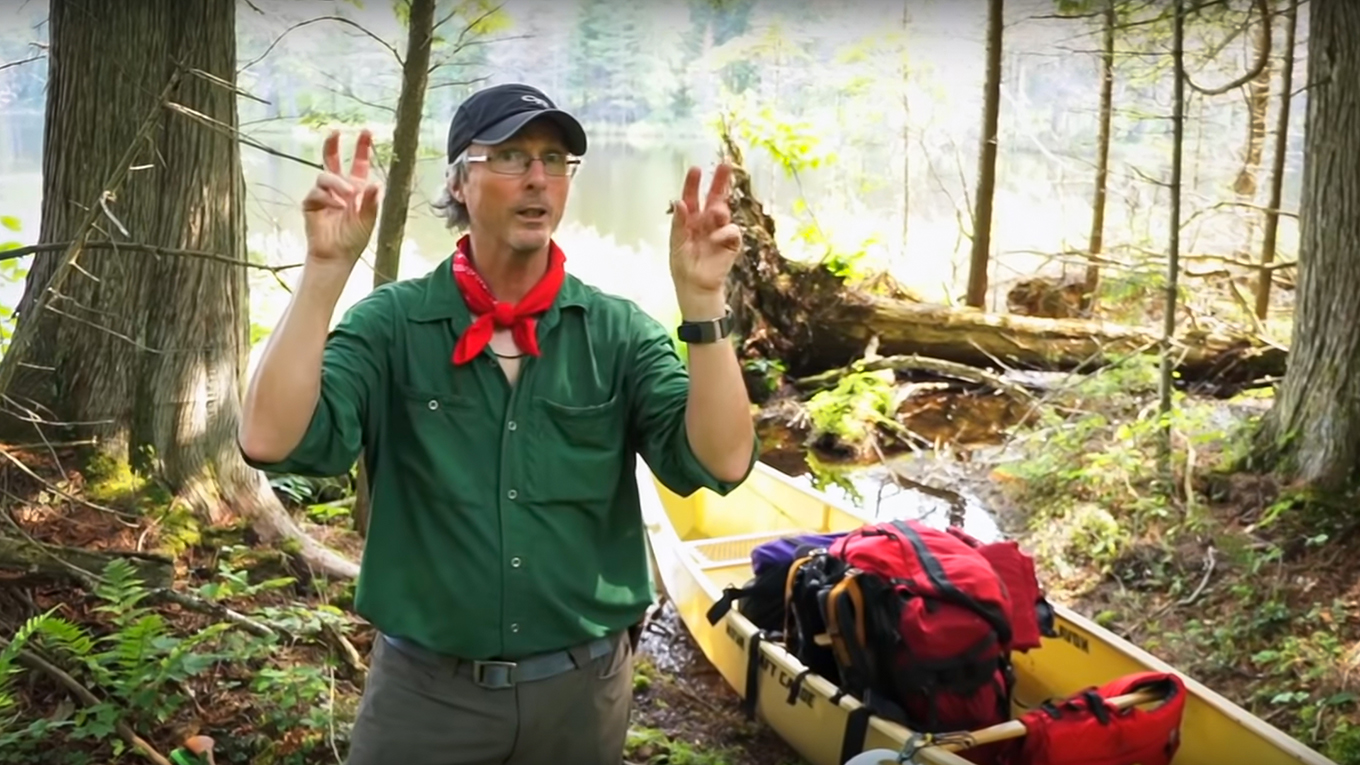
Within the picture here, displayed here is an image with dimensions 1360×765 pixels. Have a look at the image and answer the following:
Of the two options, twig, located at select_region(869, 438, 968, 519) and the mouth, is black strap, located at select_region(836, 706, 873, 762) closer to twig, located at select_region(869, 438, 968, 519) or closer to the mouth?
the mouth

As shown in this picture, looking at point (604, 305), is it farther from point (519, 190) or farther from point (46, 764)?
point (46, 764)

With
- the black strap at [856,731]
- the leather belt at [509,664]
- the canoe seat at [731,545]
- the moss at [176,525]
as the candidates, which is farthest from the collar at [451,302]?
the canoe seat at [731,545]

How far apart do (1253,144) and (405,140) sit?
819 cm

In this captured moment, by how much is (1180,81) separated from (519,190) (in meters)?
4.08

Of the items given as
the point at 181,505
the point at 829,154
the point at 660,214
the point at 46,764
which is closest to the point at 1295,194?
the point at 829,154

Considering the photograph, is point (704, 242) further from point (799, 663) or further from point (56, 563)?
point (56, 563)

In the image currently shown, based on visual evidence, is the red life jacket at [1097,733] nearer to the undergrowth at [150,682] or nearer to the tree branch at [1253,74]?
the undergrowth at [150,682]

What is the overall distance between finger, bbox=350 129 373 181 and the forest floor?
5.19ft

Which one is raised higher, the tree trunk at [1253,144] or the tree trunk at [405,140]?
the tree trunk at [1253,144]

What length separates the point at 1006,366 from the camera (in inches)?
Result: 303

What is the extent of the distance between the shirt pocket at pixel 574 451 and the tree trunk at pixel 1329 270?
12.7ft

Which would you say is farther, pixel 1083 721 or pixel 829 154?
pixel 829 154

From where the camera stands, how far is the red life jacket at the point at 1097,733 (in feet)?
8.50

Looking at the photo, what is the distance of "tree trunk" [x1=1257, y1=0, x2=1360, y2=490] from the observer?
4.26 metres
